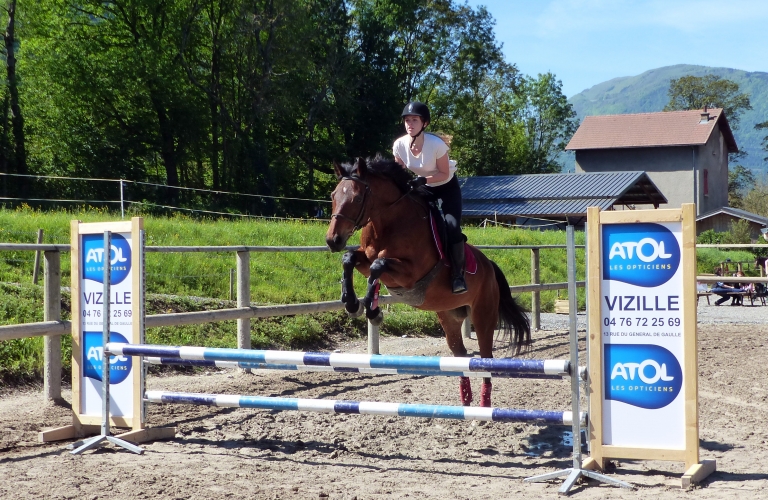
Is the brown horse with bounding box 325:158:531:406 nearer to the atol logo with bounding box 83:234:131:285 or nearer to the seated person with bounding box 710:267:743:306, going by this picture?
the atol logo with bounding box 83:234:131:285

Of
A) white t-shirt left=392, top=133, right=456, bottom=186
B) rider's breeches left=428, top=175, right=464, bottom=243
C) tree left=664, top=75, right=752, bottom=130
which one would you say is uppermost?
tree left=664, top=75, right=752, bottom=130

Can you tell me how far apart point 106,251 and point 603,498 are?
369 cm

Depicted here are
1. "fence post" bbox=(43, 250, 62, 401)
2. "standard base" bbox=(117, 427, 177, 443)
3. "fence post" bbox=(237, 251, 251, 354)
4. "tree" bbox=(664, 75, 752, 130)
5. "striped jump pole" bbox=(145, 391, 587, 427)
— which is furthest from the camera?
"tree" bbox=(664, 75, 752, 130)

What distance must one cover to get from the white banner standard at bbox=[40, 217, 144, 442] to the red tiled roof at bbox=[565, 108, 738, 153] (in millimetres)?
45835

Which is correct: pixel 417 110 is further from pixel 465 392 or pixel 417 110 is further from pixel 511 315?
pixel 511 315

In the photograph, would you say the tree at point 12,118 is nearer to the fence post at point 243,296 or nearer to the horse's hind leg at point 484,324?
the fence post at point 243,296

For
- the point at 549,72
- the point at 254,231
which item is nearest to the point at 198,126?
the point at 254,231

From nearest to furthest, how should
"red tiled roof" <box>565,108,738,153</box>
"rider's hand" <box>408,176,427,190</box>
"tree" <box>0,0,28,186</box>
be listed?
1. "rider's hand" <box>408,176,427,190</box>
2. "tree" <box>0,0,28,186</box>
3. "red tiled roof" <box>565,108,738,153</box>

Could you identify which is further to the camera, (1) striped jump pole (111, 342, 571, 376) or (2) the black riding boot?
(2) the black riding boot

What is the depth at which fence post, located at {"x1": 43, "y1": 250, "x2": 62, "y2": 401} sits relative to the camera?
6164mm

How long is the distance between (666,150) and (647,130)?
6.56 ft

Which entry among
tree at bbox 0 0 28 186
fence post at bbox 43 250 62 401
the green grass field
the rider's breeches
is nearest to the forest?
tree at bbox 0 0 28 186

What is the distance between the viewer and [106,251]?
5426mm

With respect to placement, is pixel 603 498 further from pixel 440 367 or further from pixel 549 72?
pixel 549 72
